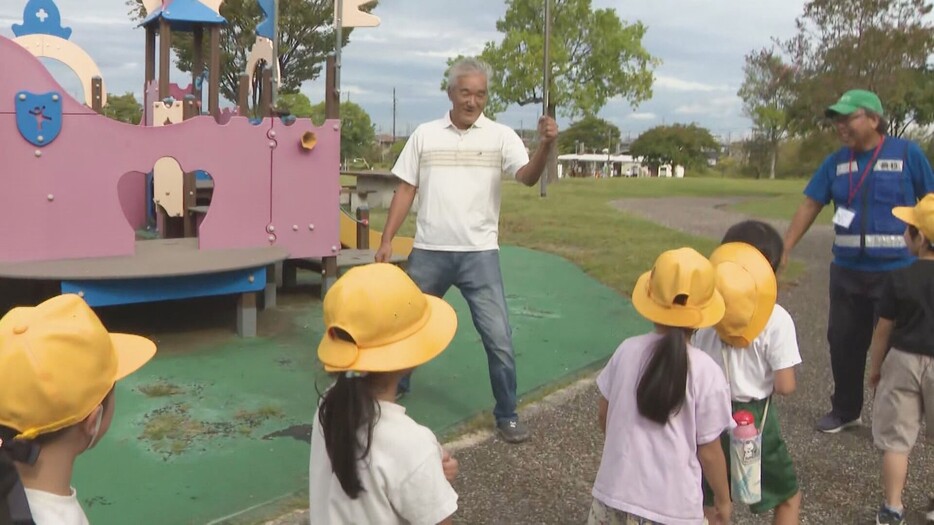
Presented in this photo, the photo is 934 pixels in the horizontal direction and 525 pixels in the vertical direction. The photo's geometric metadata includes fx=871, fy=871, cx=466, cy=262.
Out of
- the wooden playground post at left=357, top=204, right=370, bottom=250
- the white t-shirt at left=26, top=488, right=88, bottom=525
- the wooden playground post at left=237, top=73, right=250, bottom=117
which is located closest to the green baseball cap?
the white t-shirt at left=26, top=488, right=88, bottom=525

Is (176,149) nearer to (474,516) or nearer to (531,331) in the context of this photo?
(531,331)

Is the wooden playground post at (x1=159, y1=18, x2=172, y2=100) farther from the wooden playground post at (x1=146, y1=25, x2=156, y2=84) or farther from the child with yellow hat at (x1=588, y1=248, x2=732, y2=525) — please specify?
the child with yellow hat at (x1=588, y1=248, x2=732, y2=525)

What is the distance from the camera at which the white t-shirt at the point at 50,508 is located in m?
1.52

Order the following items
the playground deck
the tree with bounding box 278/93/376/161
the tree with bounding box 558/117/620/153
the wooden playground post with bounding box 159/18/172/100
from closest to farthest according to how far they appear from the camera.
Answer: the playground deck, the wooden playground post with bounding box 159/18/172/100, the tree with bounding box 278/93/376/161, the tree with bounding box 558/117/620/153

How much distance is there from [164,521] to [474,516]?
1.13 metres

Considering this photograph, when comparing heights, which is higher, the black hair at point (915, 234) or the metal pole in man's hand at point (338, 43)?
the metal pole in man's hand at point (338, 43)

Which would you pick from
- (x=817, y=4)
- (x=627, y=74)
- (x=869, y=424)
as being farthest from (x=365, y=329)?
(x=627, y=74)

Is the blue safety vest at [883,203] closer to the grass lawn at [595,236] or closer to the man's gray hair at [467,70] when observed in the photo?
the man's gray hair at [467,70]

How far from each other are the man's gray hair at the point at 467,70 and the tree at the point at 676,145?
6902 cm

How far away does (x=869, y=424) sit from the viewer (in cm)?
450

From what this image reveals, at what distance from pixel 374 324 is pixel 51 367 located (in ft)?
2.09

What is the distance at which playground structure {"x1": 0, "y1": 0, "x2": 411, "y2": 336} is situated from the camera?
529cm

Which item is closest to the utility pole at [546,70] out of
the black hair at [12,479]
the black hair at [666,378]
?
the black hair at [666,378]

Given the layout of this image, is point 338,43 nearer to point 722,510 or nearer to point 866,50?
point 722,510
